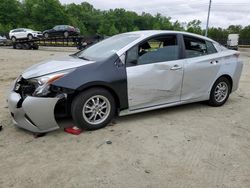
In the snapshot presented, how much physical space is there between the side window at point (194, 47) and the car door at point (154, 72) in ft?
0.69

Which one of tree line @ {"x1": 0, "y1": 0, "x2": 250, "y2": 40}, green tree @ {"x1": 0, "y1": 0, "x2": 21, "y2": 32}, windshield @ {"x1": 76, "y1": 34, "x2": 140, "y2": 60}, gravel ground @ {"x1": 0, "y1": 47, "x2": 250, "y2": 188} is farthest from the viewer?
tree line @ {"x1": 0, "y1": 0, "x2": 250, "y2": 40}

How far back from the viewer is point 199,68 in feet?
17.4

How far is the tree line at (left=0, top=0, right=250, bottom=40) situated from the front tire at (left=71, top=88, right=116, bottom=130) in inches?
2386

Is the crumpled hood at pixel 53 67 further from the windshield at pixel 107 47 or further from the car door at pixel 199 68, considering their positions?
the car door at pixel 199 68

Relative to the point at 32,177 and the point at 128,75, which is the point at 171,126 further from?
the point at 32,177

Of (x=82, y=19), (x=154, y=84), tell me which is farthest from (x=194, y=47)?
(x=82, y=19)

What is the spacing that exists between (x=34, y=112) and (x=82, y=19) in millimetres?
93514

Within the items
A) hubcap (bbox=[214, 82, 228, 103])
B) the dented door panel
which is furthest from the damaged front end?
hubcap (bbox=[214, 82, 228, 103])

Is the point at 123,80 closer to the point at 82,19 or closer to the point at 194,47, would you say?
→ the point at 194,47

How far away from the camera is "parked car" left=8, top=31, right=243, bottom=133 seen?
4125mm

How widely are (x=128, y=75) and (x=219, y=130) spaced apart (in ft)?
5.45

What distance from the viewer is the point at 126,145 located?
13.0 feet

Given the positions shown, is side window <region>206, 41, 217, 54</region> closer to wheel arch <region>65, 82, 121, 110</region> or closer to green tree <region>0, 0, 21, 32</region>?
wheel arch <region>65, 82, 121, 110</region>

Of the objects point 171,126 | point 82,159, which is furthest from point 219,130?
point 82,159
